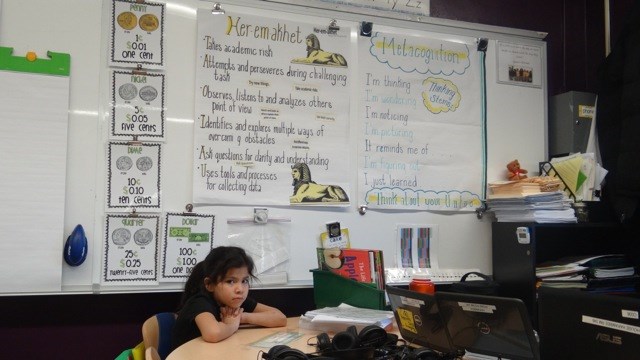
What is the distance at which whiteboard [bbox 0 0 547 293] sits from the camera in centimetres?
207

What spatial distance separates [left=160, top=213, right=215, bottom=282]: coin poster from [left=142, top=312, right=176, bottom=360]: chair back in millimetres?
226

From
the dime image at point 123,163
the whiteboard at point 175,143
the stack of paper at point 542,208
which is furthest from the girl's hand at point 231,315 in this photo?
the stack of paper at point 542,208

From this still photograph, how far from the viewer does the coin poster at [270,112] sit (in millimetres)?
2246

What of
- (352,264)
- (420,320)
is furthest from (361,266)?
(420,320)

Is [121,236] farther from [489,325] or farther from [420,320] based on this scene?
[489,325]

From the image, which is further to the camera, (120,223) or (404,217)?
(404,217)

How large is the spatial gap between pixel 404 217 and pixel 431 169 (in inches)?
11.2

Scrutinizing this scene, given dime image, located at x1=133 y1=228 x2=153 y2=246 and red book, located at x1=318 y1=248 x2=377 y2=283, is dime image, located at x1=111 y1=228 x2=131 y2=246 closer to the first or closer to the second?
dime image, located at x1=133 y1=228 x2=153 y2=246

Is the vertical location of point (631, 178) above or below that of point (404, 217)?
above

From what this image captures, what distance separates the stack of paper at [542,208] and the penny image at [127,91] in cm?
180

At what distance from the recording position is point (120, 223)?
2.10 meters

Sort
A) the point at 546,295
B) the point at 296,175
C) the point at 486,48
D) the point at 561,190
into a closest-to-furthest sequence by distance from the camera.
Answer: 1. the point at 546,295
2. the point at 296,175
3. the point at 561,190
4. the point at 486,48

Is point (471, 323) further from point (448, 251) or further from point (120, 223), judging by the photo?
point (120, 223)

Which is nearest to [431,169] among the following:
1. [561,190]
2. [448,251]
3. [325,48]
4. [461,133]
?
[461,133]
